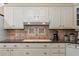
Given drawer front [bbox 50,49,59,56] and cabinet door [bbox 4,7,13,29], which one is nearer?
drawer front [bbox 50,49,59,56]

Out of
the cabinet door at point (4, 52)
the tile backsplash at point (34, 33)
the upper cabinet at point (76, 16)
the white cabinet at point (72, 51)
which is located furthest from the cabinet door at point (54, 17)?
the cabinet door at point (4, 52)

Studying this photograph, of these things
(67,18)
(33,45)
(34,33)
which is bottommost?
(33,45)

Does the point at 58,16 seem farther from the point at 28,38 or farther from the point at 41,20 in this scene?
the point at 28,38

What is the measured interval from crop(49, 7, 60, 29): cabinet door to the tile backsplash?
348 millimetres

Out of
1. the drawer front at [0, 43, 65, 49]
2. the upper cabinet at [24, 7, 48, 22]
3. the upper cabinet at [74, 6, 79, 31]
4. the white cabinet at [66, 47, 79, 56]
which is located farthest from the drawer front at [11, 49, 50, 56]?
the upper cabinet at [74, 6, 79, 31]

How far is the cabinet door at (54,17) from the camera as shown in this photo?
4508 mm

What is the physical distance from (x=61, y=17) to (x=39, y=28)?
81 centimetres

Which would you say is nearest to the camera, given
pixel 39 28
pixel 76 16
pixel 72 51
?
pixel 72 51

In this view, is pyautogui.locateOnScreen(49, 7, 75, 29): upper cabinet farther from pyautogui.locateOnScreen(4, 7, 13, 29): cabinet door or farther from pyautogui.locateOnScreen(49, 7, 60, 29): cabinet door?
pyautogui.locateOnScreen(4, 7, 13, 29): cabinet door

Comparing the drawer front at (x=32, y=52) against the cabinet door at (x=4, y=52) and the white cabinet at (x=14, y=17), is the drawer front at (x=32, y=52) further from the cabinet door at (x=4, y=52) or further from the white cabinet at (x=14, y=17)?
the white cabinet at (x=14, y=17)

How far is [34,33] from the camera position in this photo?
16.0 feet

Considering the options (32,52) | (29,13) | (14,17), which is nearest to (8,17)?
(14,17)

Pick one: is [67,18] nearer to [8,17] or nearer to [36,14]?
[36,14]

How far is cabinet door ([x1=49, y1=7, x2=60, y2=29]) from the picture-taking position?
4.51 meters
